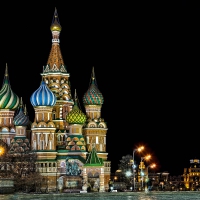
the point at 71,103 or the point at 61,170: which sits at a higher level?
the point at 71,103

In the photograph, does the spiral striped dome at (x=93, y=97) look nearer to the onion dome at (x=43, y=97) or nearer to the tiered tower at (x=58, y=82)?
the tiered tower at (x=58, y=82)

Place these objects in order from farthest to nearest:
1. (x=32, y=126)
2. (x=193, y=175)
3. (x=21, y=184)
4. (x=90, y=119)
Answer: (x=193, y=175) → (x=90, y=119) → (x=32, y=126) → (x=21, y=184)

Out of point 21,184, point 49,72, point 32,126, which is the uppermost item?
point 49,72

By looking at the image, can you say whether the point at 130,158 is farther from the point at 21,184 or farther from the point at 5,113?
the point at 21,184

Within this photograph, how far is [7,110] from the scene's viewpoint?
93312 mm

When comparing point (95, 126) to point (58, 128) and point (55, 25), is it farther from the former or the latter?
point (55, 25)

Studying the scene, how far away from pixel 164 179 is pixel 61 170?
57.3 m

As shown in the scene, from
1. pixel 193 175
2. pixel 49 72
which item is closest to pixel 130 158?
pixel 49 72

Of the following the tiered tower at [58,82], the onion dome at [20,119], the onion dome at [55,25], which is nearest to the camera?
the onion dome at [20,119]

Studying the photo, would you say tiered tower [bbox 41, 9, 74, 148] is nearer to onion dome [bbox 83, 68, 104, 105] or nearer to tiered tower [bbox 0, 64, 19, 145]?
onion dome [bbox 83, 68, 104, 105]

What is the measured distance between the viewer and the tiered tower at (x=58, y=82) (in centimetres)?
9250

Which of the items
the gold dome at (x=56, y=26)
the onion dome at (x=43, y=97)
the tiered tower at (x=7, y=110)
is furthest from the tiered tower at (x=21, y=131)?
the gold dome at (x=56, y=26)

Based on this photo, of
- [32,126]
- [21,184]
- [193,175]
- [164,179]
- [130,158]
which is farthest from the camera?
[193,175]

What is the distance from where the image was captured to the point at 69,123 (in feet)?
297
